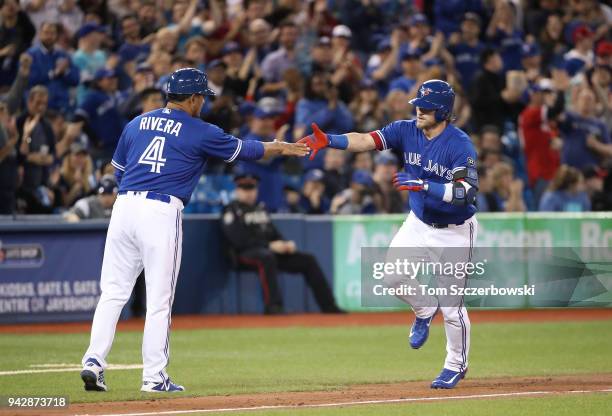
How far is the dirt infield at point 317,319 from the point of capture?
16047 millimetres

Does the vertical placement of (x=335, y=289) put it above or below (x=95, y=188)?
below

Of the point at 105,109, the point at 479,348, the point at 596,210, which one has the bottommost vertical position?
the point at 479,348

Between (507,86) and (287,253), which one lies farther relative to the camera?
(507,86)

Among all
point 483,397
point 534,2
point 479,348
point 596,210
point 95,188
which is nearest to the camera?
point 483,397

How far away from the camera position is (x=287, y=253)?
18.2 metres

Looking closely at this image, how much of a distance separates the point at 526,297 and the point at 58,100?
787 centimetres

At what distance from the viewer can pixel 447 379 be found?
32.4 feet

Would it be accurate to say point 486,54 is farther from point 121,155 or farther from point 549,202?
point 121,155

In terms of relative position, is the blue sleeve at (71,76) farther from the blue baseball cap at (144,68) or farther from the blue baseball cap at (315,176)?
the blue baseball cap at (315,176)

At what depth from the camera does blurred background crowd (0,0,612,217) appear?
695 inches

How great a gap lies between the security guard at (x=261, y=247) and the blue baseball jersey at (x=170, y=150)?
26.5 feet

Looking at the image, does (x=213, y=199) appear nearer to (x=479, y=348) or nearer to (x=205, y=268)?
(x=205, y=268)

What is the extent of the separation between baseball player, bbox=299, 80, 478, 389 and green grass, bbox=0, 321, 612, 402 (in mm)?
830

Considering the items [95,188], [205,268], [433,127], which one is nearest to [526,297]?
[205,268]
